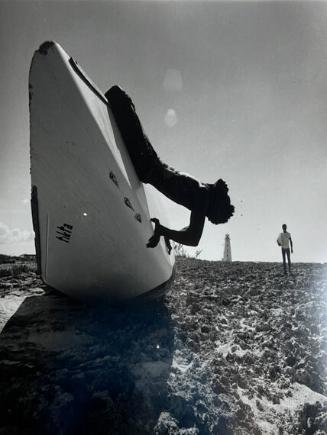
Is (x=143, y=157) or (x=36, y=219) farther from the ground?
(x=143, y=157)

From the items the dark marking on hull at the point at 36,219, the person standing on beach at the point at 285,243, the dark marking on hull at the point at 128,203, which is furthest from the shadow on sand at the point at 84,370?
the person standing on beach at the point at 285,243

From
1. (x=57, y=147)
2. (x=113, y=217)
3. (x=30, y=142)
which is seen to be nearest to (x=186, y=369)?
(x=113, y=217)

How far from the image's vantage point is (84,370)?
2322mm

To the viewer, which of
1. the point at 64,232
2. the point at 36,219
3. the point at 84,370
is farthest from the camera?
the point at 36,219

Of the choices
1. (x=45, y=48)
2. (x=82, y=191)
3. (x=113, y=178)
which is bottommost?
(x=82, y=191)

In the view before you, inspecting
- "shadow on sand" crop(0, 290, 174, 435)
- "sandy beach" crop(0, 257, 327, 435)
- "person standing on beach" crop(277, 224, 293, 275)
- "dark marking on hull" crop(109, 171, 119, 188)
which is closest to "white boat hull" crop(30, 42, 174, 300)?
"dark marking on hull" crop(109, 171, 119, 188)

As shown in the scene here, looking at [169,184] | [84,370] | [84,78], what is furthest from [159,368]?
[84,78]

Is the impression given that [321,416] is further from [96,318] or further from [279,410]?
[96,318]

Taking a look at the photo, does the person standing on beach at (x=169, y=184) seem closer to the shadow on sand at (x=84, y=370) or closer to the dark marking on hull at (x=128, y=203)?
the dark marking on hull at (x=128, y=203)

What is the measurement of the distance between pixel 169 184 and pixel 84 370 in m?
2.06

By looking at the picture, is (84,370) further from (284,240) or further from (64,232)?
(284,240)

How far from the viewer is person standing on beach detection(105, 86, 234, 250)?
3.00 meters

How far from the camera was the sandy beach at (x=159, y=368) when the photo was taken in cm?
190

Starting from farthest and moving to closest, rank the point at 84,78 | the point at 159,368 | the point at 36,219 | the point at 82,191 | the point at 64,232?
the point at 36,219
the point at 64,232
the point at 84,78
the point at 82,191
the point at 159,368
